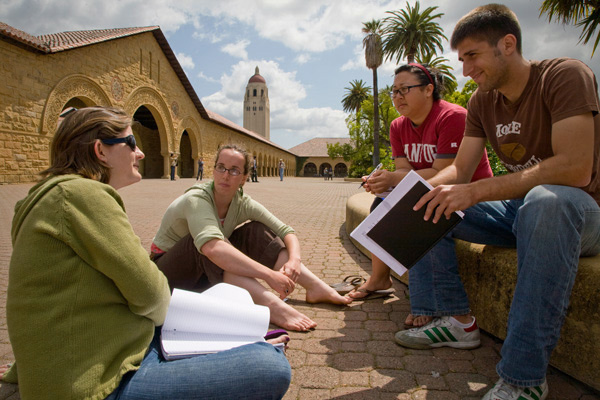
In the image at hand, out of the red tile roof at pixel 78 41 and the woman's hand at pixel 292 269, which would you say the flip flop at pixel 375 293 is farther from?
the red tile roof at pixel 78 41

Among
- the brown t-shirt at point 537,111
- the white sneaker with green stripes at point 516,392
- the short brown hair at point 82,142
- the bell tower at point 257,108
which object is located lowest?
the white sneaker with green stripes at point 516,392

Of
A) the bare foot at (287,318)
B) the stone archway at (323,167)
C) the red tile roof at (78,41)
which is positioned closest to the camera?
the bare foot at (287,318)

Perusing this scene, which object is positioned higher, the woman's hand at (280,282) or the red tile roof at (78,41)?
the red tile roof at (78,41)

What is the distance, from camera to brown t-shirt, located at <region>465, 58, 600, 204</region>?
70.0 inches

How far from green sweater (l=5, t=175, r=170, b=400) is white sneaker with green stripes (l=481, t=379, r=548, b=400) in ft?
4.99

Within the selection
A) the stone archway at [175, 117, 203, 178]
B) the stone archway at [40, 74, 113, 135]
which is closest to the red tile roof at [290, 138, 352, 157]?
the stone archway at [175, 117, 203, 178]

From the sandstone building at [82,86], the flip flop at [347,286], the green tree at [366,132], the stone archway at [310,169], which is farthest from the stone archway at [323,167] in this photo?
the flip flop at [347,286]

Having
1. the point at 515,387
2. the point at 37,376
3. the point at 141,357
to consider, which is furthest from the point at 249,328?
the point at 515,387

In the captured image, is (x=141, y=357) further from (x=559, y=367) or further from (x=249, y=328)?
(x=559, y=367)

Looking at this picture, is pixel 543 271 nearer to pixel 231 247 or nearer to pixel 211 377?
pixel 211 377

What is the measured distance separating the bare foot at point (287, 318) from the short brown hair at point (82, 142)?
5.18 ft

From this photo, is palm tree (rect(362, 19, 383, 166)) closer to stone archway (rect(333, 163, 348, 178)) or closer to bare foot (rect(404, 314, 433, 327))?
bare foot (rect(404, 314, 433, 327))

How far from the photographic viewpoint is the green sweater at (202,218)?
2.55m

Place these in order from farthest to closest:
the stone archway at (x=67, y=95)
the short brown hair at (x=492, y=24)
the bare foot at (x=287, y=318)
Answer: the stone archway at (x=67, y=95)
the bare foot at (x=287, y=318)
the short brown hair at (x=492, y=24)
